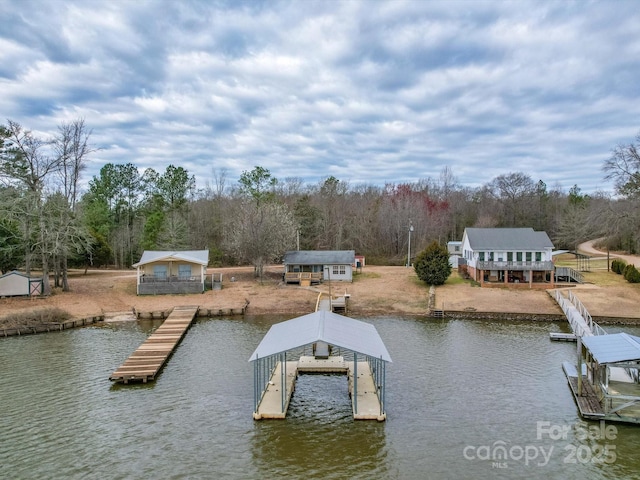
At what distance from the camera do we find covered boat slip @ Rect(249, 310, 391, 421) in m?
17.5

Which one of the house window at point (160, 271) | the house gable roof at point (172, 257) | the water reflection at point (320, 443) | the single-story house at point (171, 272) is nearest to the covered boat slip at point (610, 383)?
the water reflection at point (320, 443)

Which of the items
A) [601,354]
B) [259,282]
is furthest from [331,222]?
[601,354]

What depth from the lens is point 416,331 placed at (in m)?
31.5

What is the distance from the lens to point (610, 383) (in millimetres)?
19328

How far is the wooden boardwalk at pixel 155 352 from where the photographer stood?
70.0ft

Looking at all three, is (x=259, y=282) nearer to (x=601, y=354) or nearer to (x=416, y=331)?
(x=416, y=331)

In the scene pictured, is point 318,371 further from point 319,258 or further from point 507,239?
point 507,239

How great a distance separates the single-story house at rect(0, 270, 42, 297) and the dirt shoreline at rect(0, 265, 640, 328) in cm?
101

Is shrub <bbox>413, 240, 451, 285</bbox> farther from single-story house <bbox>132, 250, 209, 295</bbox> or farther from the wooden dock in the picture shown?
the wooden dock

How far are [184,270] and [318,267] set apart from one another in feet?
44.7

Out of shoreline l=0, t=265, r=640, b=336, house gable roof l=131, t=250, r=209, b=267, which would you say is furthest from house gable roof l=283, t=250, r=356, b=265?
house gable roof l=131, t=250, r=209, b=267

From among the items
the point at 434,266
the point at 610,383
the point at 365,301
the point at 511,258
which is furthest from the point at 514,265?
the point at 610,383

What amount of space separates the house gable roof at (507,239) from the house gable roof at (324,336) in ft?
93.6

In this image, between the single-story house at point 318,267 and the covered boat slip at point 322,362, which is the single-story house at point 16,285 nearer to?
the single-story house at point 318,267
